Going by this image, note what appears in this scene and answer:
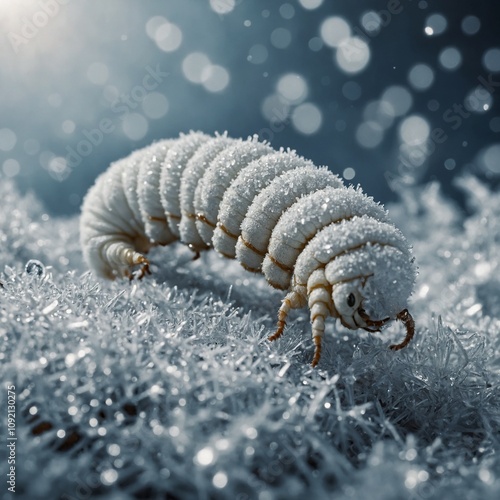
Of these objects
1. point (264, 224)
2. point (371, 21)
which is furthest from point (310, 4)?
point (264, 224)

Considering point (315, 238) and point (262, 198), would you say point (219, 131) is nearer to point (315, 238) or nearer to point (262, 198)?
point (262, 198)

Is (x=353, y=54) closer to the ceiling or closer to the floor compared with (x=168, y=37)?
closer to the ceiling

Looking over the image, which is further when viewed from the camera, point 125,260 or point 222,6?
point 222,6

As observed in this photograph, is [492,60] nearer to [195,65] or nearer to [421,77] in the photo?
[421,77]

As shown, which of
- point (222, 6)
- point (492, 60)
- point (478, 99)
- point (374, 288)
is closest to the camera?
point (374, 288)

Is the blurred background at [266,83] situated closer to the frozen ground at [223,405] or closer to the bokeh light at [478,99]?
the bokeh light at [478,99]

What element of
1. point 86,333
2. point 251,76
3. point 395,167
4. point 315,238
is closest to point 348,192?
point 315,238
